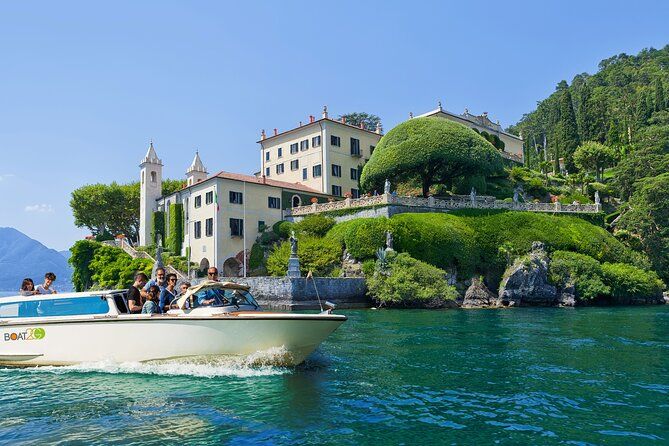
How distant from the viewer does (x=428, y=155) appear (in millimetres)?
51281

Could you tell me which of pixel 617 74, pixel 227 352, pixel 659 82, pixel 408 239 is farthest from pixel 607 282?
pixel 617 74

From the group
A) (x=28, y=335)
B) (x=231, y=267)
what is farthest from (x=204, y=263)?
(x=28, y=335)

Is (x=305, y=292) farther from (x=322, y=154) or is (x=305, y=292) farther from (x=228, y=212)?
(x=322, y=154)

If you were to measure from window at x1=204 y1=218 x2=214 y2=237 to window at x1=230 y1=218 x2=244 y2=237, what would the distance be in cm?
189

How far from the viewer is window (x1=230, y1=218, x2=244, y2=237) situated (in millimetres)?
50531

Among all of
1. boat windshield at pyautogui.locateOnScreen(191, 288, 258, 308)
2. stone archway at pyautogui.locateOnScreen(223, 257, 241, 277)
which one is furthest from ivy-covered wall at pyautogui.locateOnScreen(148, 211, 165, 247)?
boat windshield at pyautogui.locateOnScreen(191, 288, 258, 308)

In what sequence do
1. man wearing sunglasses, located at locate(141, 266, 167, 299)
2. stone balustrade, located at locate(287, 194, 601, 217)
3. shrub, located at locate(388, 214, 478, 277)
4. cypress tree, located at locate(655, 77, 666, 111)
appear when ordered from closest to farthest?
man wearing sunglasses, located at locate(141, 266, 167, 299) → shrub, located at locate(388, 214, 478, 277) → stone balustrade, located at locate(287, 194, 601, 217) → cypress tree, located at locate(655, 77, 666, 111)

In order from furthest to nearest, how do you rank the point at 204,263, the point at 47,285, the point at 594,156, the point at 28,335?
1. the point at 594,156
2. the point at 204,263
3. the point at 47,285
4. the point at 28,335

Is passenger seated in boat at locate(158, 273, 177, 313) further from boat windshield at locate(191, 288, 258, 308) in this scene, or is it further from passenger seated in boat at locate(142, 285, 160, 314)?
boat windshield at locate(191, 288, 258, 308)

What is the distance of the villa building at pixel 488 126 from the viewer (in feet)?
227

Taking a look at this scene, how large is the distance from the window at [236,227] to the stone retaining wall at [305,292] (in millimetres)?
11771

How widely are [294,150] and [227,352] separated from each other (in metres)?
52.5

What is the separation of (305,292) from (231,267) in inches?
645

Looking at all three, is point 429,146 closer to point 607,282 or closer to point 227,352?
point 607,282
